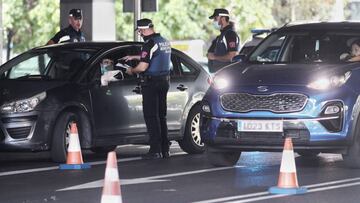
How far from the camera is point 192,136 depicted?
1462 cm

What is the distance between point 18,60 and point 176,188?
173 inches

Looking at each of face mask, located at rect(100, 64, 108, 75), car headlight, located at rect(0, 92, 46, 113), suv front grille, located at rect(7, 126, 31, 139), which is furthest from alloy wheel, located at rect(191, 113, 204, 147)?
suv front grille, located at rect(7, 126, 31, 139)

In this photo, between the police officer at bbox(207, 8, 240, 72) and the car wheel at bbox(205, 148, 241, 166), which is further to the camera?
the police officer at bbox(207, 8, 240, 72)

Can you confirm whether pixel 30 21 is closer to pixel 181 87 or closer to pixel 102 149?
pixel 102 149

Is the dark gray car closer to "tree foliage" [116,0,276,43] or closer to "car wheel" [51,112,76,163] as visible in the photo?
"car wheel" [51,112,76,163]

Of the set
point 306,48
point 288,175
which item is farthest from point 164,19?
point 288,175

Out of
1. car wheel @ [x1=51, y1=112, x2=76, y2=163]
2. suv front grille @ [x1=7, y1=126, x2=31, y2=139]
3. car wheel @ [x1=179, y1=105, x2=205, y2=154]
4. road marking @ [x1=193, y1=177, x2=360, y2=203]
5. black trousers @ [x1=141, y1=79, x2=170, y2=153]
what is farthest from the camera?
car wheel @ [x1=179, y1=105, x2=205, y2=154]

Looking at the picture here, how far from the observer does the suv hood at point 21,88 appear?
12844 mm

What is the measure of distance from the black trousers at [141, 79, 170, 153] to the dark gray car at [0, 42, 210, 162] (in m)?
0.29

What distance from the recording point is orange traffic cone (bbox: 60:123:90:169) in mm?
12082

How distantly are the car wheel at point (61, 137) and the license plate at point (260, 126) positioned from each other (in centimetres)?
237

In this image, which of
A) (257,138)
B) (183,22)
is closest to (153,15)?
(183,22)

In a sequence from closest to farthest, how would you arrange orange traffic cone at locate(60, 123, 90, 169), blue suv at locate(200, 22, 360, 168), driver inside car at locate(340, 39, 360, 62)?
blue suv at locate(200, 22, 360, 168), orange traffic cone at locate(60, 123, 90, 169), driver inside car at locate(340, 39, 360, 62)

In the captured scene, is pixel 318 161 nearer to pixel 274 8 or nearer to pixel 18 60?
pixel 18 60
